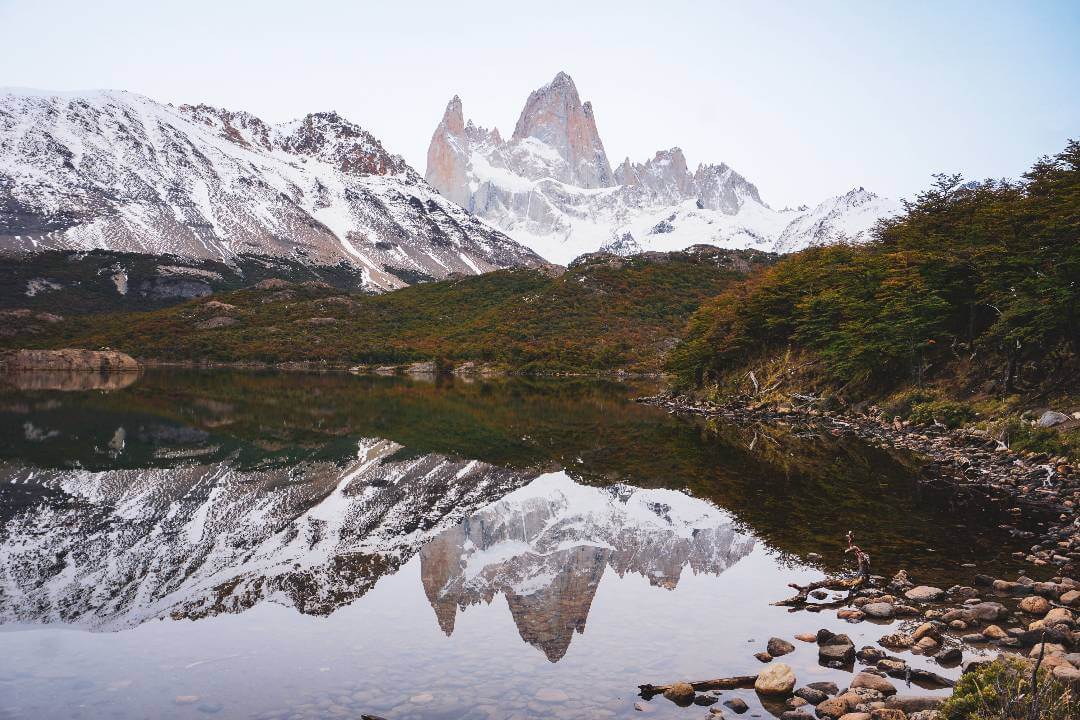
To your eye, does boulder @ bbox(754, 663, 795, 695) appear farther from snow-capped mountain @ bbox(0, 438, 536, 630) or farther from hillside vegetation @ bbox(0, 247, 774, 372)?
hillside vegetation @ bbox(0, 247, 774, 372)

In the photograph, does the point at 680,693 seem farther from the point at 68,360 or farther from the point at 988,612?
the point at 68,360

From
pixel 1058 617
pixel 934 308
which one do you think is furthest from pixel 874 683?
pixel 934 308

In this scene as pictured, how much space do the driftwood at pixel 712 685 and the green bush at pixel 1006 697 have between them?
2.43m

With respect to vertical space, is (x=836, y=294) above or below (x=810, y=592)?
above

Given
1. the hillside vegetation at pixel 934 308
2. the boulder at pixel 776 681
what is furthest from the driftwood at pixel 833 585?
the hillside vegetation at pixel 934 308

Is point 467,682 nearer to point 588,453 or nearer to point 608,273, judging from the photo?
point 588,453

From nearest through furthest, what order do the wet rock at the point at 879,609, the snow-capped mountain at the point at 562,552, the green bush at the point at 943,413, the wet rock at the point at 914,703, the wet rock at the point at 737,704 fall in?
1. the wet rock at the point at 914,703
2. the wet rock at the point at 737,704
3. the wet rock at the point at 879,609
4. the snow-capped mountain at the point at 562,552
5. the green bush at the point at 943,413

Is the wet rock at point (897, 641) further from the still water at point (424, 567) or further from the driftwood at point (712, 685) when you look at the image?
the driftwood at point (712, 685)

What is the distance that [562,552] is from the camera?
16.0m

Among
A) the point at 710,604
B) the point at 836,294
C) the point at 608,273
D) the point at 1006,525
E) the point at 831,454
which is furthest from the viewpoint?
the point at 608,273

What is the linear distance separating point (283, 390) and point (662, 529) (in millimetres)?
60857

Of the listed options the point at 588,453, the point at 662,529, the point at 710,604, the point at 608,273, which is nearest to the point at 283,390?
the point at 588,453

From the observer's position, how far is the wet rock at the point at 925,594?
39.7 feet

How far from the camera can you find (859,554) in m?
13.9
